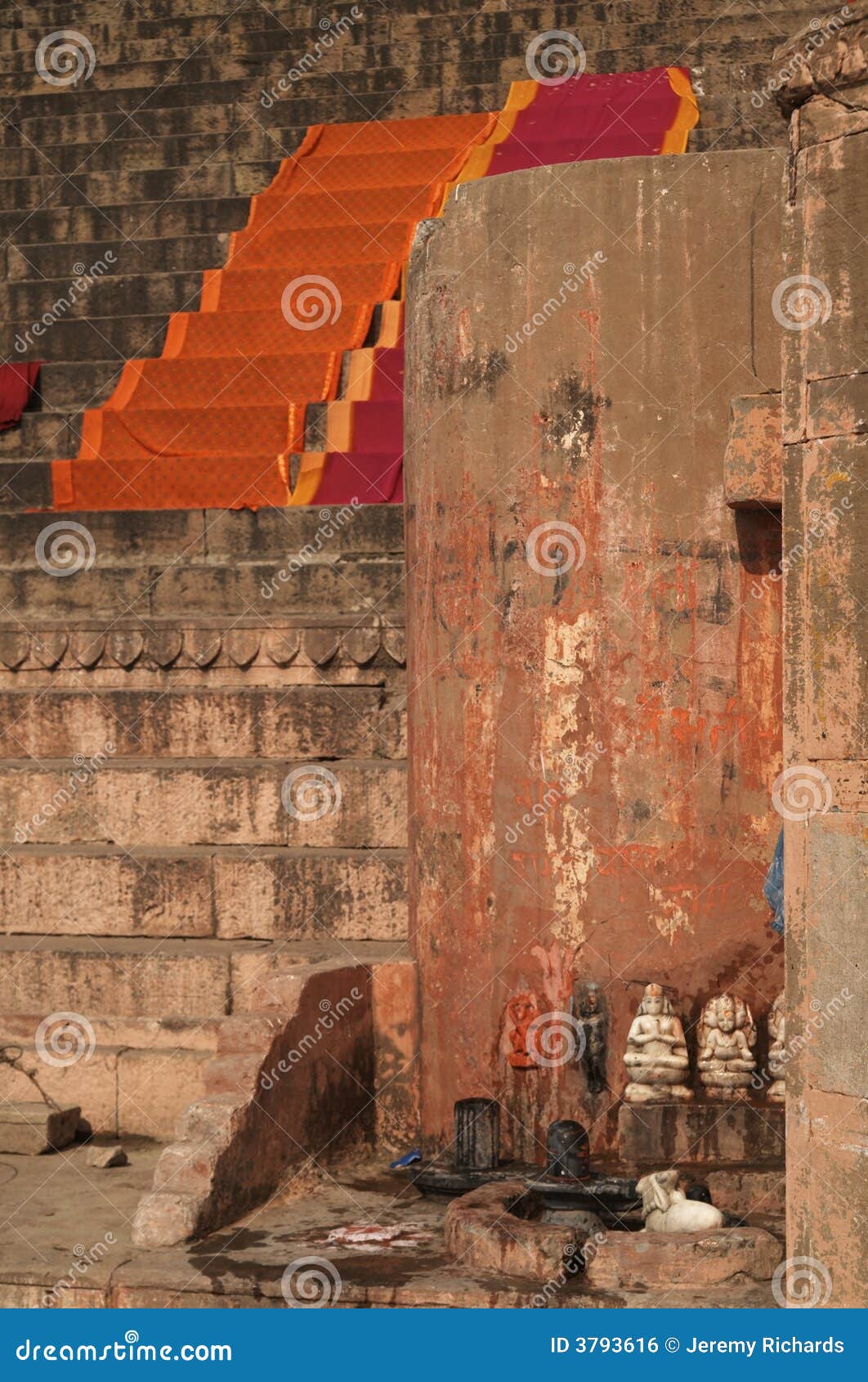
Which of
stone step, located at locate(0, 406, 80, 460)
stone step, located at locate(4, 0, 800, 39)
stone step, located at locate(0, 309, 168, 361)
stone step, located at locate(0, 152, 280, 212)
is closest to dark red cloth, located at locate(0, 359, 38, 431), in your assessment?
stone step, located at locate(0, 406, 80, 460)

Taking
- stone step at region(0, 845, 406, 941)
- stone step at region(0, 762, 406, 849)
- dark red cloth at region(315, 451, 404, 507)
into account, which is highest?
dark red cloth at region(315, 451, 404, 507)

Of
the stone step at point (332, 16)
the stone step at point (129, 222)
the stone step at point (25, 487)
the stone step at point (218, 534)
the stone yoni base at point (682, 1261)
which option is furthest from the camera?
the stone step at point (332, 16)

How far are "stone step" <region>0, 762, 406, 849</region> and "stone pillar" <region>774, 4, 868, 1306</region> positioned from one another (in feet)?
12.9

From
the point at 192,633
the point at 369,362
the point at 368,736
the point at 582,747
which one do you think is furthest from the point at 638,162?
the point at 369,362

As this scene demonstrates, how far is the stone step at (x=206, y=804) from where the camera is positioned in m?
8.92

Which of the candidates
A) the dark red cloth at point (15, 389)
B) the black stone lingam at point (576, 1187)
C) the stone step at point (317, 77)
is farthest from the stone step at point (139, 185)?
the black stone lingam at point (576, 1187)

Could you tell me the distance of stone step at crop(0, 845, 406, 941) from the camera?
8578mm

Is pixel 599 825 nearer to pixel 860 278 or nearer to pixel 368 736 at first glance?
pixel 368 736

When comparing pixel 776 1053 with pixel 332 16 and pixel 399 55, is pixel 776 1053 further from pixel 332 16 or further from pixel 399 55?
pixel 332 16

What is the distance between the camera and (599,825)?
7301 mm

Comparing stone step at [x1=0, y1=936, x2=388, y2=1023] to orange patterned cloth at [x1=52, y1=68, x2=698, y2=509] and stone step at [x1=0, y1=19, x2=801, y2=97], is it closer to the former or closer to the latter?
orange patterned cloth at [x1=52, y1=68, x2=698, y2=509]

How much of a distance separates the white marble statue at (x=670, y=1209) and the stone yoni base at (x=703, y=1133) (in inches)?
19.9

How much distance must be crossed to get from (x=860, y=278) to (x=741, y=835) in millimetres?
2727

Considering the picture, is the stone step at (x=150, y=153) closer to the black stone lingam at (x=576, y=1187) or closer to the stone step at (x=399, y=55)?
the stone step at (x=399, y=55)
